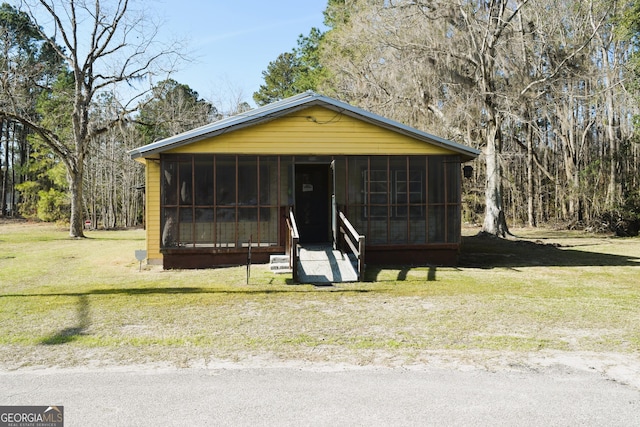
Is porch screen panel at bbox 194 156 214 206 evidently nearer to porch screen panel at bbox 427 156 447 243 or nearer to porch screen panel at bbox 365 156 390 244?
porch screen panel at bbox 365 156 390 244

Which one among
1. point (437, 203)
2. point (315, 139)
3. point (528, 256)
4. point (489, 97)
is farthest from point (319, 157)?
point (489, 97)

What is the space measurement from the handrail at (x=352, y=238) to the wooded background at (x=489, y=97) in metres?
7.31

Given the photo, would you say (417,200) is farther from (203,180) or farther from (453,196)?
(203,180)

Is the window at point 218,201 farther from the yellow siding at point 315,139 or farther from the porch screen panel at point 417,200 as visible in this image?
the porch screen panel at point 417,200

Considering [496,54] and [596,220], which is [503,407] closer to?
[496,54]

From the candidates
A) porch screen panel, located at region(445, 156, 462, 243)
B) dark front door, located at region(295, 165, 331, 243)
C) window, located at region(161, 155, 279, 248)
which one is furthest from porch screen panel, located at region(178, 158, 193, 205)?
porch screen panel, located at region(445, 156, 462, 243)

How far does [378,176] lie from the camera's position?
12164 millimetres

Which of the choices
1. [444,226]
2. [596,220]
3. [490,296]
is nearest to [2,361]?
[490,296]

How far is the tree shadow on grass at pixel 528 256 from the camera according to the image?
1266cm

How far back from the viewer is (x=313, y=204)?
13.0 meters

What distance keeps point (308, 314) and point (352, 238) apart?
4.52m

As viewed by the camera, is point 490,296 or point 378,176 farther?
point 378,176

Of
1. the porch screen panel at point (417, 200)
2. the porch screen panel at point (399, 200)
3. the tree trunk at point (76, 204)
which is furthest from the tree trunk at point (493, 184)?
the tree trunk at point (76, 204)

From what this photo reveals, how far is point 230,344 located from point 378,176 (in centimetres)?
743
